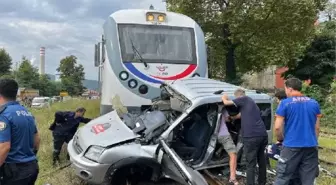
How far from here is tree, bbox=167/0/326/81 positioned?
80.5 ft

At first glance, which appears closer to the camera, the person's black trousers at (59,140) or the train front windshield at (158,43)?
the person's black trousers at (59,140)

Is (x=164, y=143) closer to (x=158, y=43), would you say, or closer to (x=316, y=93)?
(x=158, y=43)

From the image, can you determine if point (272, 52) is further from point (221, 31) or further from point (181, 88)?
point (181, 88)

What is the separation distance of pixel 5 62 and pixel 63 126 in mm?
61791

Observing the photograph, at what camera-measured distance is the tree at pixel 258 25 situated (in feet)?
80.5

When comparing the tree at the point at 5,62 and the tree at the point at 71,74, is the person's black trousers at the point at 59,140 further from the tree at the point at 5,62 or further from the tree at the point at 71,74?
the tree at the point at 71,74

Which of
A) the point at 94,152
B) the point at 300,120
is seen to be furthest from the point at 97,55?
the point at 300,120

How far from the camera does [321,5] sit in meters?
26.9

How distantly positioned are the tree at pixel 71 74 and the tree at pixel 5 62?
15967 millimetres

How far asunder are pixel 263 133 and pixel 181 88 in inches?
58.1

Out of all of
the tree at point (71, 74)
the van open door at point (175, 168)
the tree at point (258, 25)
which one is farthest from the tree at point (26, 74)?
the van open door at point (175, 168)

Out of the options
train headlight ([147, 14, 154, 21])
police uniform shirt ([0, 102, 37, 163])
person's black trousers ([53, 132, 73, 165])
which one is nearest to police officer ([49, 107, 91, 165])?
person's black trousers ([53, 132, 73, 165])

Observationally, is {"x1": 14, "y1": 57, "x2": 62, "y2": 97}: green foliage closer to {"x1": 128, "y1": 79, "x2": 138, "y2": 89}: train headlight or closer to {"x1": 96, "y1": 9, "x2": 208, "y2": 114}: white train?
{"x1": 96, "y1": 9, "x2": 208, "y2": 114}: white train

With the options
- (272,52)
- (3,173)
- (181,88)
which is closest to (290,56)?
(272,52)
